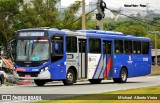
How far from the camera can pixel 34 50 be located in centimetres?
2697

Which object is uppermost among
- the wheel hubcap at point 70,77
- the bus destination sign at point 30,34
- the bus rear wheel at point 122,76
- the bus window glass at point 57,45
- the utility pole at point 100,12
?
the utility pole at point 100,12

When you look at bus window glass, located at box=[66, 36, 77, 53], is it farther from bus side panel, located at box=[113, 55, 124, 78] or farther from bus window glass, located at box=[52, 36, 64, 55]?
bus side panel, located at box=[113, 55, 124, 78]

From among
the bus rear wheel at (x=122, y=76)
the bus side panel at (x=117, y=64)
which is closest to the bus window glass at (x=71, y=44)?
the bus side panel at (x=117, y=64)

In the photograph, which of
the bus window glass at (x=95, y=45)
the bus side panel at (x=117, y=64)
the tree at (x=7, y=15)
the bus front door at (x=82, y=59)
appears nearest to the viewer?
the bus front door at (x=82, y=59)

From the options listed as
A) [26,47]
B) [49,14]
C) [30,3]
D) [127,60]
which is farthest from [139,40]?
[30,3]

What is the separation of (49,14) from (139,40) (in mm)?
17352

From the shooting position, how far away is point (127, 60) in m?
33.5

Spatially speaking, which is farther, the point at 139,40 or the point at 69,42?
the point at 139,40

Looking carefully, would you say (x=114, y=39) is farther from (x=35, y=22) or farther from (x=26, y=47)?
(x=35, y=22)

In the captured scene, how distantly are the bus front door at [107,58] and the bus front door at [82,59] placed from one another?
2105mm

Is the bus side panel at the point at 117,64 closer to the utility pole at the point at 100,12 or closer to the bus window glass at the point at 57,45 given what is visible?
the bus window glass at the point at 57,45

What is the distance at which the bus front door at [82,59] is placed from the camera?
2922 centimetres

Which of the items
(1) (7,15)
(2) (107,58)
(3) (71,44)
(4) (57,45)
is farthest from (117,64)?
(1) (7,15)

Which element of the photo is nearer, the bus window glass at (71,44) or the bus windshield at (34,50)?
the bus windshield at (34,50)
